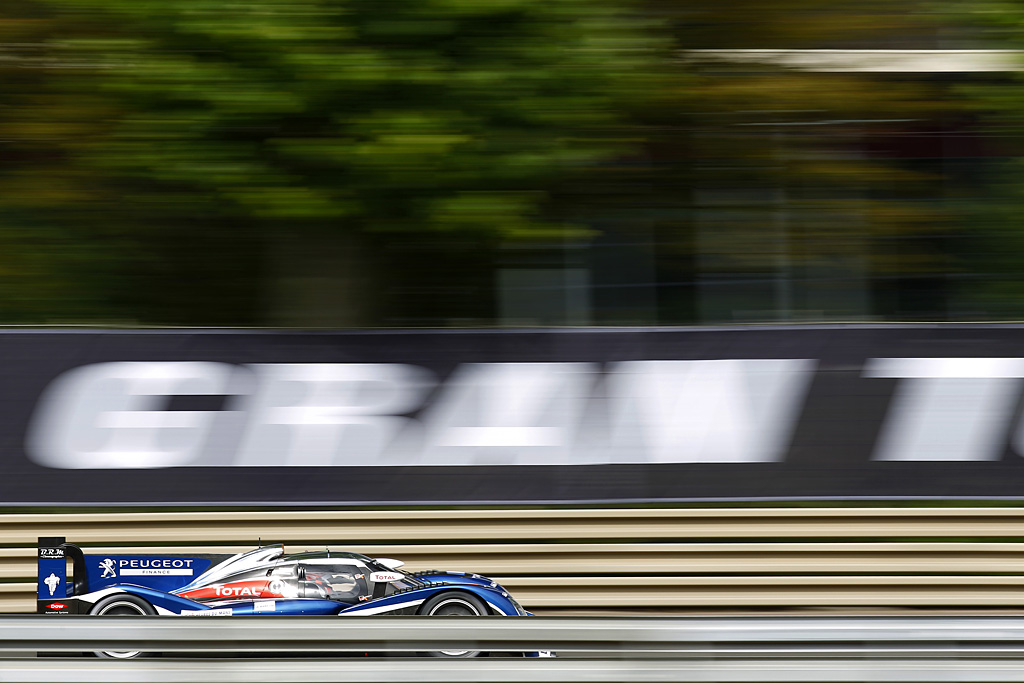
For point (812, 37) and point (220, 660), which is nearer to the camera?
point (220, 660)

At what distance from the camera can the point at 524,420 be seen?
24.8 feet

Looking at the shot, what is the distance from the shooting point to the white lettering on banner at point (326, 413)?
753cm

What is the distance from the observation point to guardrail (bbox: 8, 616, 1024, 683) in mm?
4285

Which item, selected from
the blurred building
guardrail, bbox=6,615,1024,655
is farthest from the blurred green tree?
guardrail, bbox=6,615,1024,655

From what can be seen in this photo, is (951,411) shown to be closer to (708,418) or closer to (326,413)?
(708,418)

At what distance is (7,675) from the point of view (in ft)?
15.4

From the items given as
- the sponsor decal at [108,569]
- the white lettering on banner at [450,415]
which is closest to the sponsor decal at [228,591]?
the sponsor decal at [108,569]

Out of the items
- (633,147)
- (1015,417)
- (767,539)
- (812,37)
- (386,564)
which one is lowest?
(386,564)

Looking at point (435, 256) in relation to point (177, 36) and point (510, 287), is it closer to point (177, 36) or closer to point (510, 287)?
point (510, 287)

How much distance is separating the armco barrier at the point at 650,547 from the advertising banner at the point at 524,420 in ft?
0.56

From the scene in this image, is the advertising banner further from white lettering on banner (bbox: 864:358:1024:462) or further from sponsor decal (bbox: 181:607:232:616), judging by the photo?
sponsor decal (bbox: 181:607:232:616)

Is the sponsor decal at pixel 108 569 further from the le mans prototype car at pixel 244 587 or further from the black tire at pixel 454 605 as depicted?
the black tire at pixel 454 605

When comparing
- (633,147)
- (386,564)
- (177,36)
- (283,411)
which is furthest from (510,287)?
(177,36)

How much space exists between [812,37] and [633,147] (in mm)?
1702
